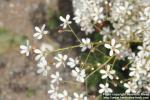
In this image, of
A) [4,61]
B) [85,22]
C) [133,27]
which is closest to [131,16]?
[133,27]

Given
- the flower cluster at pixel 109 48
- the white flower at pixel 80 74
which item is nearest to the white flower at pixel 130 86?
the flower cluster at pixel 109 48

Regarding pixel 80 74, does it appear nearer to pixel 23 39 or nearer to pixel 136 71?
pixel 136 71

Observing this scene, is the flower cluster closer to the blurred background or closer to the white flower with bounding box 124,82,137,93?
the white flower with bounding box 124,82,137,93

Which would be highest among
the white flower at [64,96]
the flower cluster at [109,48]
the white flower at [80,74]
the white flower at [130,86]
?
the flower cluster at [109,48]

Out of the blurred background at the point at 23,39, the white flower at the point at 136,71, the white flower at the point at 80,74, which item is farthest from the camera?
the blurred background at the point at 23,39

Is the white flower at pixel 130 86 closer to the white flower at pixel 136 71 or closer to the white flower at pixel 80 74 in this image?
the white flower at pixel 136 71

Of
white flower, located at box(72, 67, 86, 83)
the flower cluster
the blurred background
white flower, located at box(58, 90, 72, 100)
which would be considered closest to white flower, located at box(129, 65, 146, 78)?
the flower cluster

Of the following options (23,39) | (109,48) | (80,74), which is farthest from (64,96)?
(23,39)

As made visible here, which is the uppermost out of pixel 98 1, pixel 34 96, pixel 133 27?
pixel 98 1

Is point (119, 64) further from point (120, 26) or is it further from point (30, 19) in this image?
point (30, 19)
